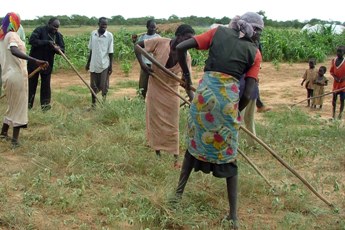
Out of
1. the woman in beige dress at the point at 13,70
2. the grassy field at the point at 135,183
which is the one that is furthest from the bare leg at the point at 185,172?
the woman in beige dress at the point at 13,70

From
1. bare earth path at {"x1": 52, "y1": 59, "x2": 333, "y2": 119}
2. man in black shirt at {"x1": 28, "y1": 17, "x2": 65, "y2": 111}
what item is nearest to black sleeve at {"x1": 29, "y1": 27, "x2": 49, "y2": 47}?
man in black shirt at {"x1": 28, "y1": 17, "x2": 65, "y2": 111}

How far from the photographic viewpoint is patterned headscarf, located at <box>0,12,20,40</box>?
517 centimetres

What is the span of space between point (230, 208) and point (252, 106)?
2193mm

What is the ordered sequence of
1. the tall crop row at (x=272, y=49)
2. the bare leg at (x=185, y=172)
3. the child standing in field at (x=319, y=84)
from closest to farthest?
the bare leg at (x=185, y=172), the child standing in field at (x=319, y=84), the tall crop row at (x=272, y=49)

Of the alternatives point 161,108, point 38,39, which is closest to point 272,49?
point 38,39

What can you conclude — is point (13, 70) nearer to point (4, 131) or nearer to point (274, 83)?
point (4, 131)

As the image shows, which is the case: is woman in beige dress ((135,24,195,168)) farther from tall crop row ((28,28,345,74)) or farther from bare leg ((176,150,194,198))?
tall crop row ((28,28,345,74))

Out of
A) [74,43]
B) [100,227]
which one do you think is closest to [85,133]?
[100,227]

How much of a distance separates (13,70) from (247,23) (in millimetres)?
2783

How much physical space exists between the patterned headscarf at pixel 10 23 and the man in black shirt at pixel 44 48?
70.5 inches

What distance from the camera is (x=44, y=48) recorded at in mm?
7246

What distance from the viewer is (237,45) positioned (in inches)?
139

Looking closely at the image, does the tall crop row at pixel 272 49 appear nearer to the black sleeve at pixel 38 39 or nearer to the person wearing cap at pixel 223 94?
the black sleeve at pixel 38 39

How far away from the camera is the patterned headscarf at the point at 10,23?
17.0 ft
